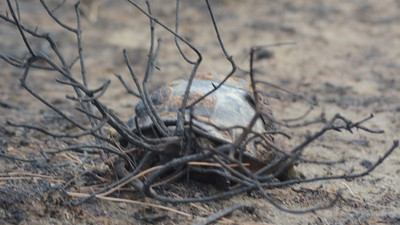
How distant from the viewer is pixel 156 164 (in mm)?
3479

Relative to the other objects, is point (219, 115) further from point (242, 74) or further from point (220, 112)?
point (242, 74)

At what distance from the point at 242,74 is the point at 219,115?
3.36 metres

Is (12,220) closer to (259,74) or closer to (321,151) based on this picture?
(321,151)

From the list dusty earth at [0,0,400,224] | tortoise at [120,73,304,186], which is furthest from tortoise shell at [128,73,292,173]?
dusty earth at [0,0,400,224]

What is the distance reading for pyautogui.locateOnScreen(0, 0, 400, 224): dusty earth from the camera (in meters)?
3.31

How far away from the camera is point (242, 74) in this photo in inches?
272

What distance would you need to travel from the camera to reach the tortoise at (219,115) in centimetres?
349

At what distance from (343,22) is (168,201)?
6.27 metres

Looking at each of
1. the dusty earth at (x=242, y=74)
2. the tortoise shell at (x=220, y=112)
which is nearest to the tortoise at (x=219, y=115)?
the tortoise shell at (x=220, y=112)

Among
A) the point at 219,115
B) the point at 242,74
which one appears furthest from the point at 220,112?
the point at 242,74

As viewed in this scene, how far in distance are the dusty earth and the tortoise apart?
19 cm

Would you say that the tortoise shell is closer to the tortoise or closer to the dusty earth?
the tortoise

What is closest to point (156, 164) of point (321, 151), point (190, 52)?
point (321, 151)

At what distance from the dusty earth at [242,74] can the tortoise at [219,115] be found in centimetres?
19
